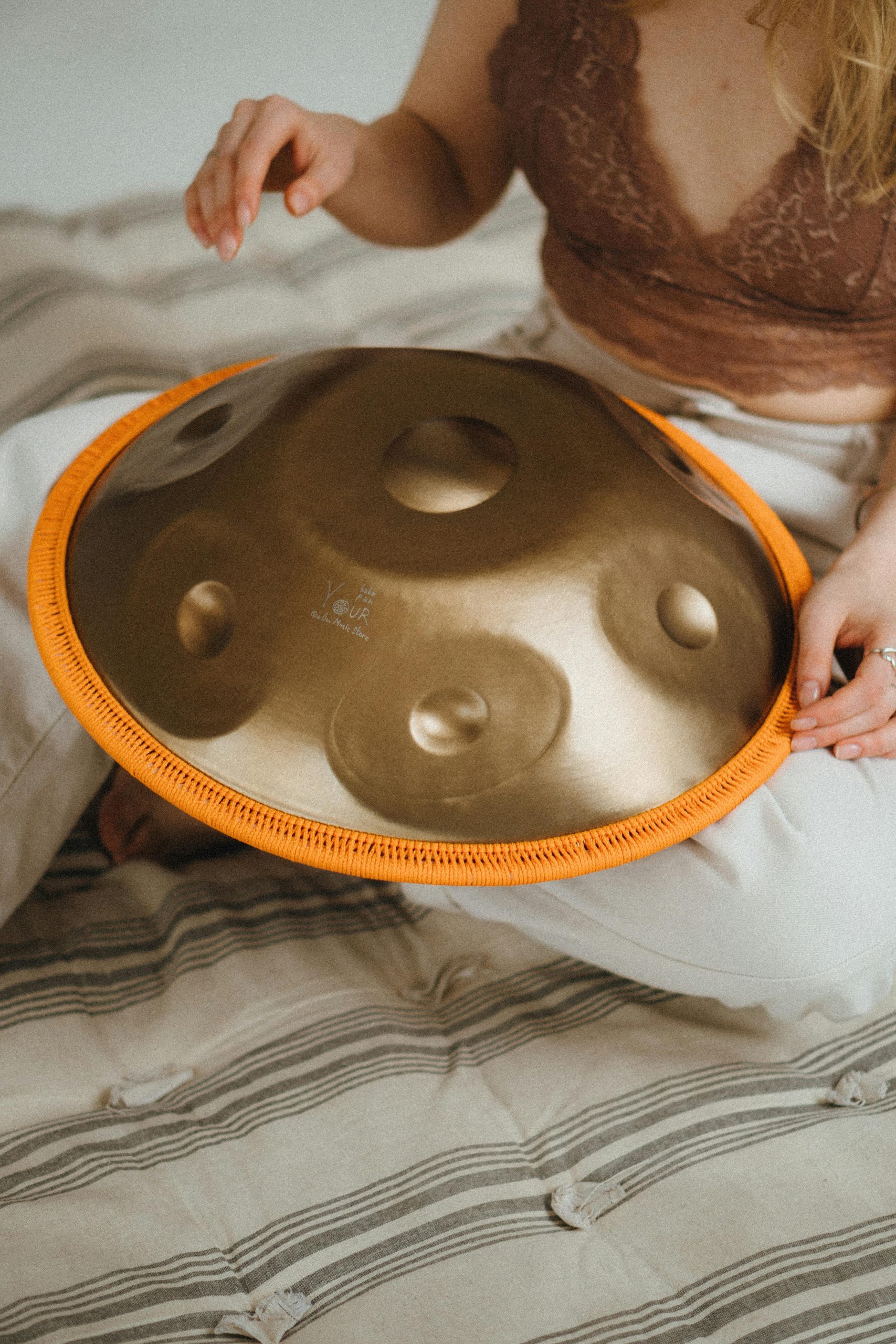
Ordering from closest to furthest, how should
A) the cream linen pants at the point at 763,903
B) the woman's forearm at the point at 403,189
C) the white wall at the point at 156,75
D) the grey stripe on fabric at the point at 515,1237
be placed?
the grey stripe on fabric at the point at 515,1237 → the cream linen pants at the point at 763,903 → the woman's forearm at the point at 403,189 → the white wall at the point at 156,75

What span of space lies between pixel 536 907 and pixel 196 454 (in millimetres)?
329

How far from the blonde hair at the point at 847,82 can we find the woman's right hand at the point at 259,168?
0.28 meters

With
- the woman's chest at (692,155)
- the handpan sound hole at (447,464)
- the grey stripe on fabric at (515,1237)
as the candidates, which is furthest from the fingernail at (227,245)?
the grey stripe on fabric at (515,1237)

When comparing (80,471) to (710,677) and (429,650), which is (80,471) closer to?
(429,650)

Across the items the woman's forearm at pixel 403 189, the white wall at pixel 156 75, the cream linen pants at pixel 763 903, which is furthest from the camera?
the white wall at pixel 156 75

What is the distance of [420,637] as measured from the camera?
0.47 meters

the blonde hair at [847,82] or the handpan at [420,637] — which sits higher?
the blonde hair at [847,82]

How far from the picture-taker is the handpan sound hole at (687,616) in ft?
1.69

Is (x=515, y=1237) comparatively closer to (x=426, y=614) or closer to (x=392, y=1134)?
(x=392, y=1134)

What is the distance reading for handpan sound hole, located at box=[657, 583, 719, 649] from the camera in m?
0.51

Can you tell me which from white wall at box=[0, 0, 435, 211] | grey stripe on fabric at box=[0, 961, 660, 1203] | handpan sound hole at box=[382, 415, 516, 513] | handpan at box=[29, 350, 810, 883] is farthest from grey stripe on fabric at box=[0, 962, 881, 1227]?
white wall at box=[0, 0, 435, 211]

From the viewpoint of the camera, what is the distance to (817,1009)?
0.61m

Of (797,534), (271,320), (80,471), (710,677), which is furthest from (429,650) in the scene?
(271,320)

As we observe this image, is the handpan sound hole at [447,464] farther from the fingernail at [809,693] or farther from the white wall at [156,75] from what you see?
the white wall at [156,75]
